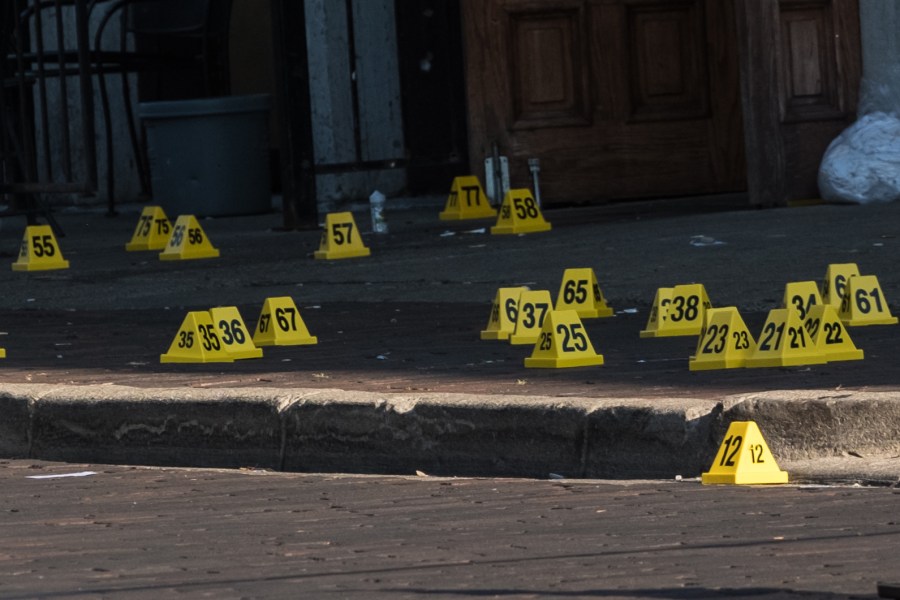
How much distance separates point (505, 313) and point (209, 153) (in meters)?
6.65

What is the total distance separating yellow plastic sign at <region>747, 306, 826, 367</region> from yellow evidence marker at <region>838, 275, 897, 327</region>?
0.79m

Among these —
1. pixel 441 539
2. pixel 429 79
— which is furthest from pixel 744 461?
pixel 429 79

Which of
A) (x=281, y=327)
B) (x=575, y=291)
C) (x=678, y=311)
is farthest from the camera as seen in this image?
(x=575, y=291)

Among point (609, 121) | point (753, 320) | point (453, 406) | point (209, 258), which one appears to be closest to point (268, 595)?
point (453, 406)

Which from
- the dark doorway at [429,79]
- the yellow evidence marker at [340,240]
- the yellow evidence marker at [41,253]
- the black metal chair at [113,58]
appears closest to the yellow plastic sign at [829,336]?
the yellow evidence marker at [340,240]

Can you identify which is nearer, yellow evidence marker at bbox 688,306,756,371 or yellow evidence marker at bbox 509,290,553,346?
yellow evidence marker at bbox 688,306,756,371

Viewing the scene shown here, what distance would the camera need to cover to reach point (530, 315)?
6.71 meters

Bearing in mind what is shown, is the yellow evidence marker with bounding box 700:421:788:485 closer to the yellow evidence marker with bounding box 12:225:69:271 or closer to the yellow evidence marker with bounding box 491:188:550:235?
the yellow evidence marker with bounding box 491:188:550:235

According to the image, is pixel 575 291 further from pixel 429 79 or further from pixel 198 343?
pixel 429 79

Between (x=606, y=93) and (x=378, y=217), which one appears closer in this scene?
(x=378, y=217)

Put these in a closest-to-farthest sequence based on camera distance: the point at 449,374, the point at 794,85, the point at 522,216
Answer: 1. the point at 449,374
2. the point at 522,216
3. the point at 794,85

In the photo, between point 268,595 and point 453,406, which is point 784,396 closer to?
point 453,406

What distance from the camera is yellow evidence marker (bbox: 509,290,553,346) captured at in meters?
6.65

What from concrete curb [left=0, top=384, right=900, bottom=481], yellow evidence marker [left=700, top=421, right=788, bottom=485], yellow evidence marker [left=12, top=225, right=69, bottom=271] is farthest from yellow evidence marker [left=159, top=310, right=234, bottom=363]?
yellow evidence marker [left=12, top=225, right=69, bottom=271]
